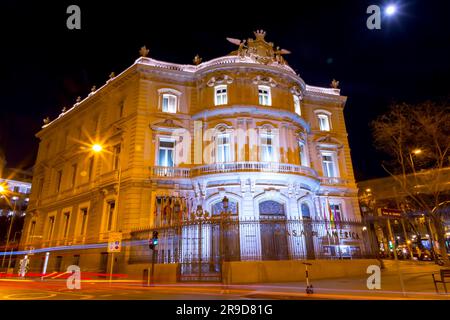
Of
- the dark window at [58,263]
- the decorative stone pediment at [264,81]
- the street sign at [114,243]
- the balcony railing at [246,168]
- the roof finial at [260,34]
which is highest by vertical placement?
the roof finial at [260,34]

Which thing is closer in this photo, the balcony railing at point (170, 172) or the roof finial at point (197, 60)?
the balcony railing at point (170, 172)

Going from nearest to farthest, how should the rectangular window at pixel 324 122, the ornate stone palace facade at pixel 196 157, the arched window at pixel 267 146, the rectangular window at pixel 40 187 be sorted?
the ornate stone palace facade at pixel 196 157, the arched window at pixel 267 146, the rectangular window at pixel 324 122, the rectangular window at pixel 40 187

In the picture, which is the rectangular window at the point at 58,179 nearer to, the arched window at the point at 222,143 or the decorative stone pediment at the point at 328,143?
the arched window at the point at 222,143

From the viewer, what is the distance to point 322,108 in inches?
1154

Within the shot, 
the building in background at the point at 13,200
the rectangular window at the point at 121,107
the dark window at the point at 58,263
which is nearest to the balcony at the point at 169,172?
the rectangular window at the point at 121,107

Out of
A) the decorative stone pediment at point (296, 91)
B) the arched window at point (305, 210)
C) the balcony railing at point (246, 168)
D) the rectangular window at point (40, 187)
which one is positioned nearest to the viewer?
the balcony railing at point (246, 168)

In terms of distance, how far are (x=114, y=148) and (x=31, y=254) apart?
13.8 m

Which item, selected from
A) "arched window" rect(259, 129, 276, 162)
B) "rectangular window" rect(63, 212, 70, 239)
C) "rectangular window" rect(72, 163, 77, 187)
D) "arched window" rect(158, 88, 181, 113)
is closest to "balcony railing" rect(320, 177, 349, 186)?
"arched window" rect(259, 129, 276, 162)

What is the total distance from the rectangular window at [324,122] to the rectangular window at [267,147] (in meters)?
8.07

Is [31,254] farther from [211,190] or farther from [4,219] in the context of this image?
[4,219]

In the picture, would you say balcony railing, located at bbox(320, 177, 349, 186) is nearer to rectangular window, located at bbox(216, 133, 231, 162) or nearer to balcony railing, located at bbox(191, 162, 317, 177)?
balcony railing, located at bbox(191, 162, 317, 177)

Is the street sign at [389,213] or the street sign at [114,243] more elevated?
the street sign at [389,213]

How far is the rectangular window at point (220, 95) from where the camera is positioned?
2462cm

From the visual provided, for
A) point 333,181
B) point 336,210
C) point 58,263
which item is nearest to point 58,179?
point 58,263
